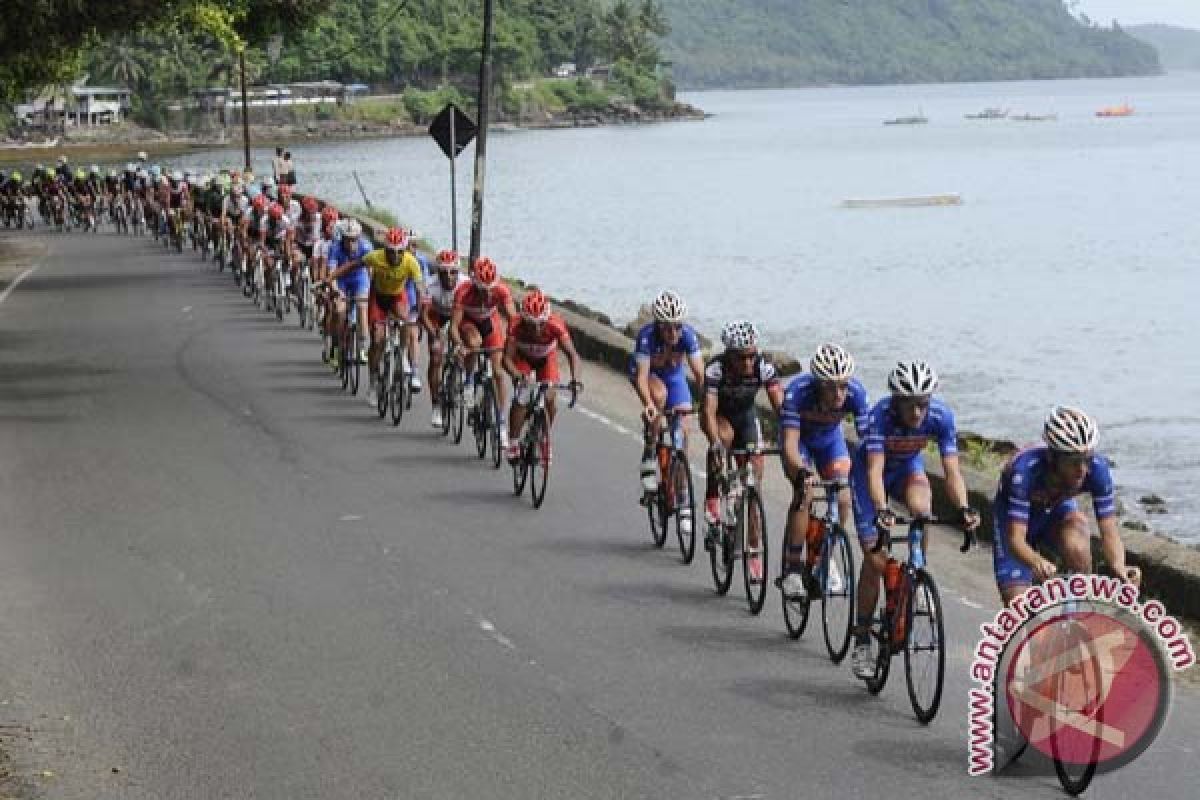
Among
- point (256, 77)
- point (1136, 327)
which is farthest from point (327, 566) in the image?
point (256, 77)

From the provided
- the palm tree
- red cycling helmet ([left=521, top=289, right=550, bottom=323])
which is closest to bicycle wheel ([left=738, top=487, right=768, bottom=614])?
red cycling helmet ([left=521, top=289, right=550, bottom=323])

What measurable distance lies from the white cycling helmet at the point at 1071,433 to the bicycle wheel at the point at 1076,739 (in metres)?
0.76

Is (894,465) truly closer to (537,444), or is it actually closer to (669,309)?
(669,309)

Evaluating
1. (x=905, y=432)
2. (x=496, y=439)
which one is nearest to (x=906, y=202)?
(x=496, y=439)

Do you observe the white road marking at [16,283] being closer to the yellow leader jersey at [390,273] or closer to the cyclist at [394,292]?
the cyclist at [394,292]

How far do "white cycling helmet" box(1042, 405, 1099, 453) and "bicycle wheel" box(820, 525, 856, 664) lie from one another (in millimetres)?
2002

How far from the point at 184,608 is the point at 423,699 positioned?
8.28 ft

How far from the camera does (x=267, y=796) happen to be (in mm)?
8422

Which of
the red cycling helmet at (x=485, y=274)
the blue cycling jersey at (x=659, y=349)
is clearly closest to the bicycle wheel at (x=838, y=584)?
the blue cycling jersey at (x=659, y=349)

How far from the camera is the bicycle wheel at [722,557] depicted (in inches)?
480

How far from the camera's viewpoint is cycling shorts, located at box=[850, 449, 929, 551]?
33.6ft

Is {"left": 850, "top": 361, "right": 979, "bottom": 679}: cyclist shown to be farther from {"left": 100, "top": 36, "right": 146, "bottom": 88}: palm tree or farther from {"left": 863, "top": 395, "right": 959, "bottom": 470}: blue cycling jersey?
{"left": 100, "top": 36, "right": 146, "bottom": 88}: palm tree

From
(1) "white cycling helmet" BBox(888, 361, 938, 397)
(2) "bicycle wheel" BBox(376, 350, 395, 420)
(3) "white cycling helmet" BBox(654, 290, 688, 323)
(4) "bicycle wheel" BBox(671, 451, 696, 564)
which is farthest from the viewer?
(2) "bicycle wheel" BBox(376, 350, 395, 420)

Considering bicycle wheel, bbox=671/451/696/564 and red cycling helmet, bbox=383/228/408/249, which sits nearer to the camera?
bicycle wheel, bbox=671/451/696/564
